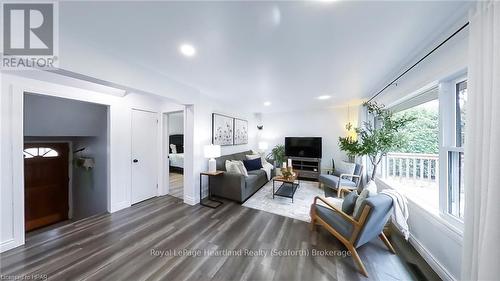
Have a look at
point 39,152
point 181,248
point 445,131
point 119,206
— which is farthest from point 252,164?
point 39,152

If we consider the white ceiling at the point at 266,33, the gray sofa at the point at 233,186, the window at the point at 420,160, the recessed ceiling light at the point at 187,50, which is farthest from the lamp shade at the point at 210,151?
the window at the point at 420,160

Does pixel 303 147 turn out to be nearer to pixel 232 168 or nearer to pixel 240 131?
pixel 240 131

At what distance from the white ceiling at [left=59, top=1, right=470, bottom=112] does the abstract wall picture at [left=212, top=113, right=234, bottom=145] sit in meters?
1.74

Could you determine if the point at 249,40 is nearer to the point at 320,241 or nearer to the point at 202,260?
the point at 202,260

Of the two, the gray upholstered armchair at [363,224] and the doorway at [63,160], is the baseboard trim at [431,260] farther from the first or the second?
the doorway at [63,160]

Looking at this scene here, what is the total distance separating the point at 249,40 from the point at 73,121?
3700mm

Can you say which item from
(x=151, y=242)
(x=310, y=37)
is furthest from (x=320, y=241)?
(x=310, y=37)

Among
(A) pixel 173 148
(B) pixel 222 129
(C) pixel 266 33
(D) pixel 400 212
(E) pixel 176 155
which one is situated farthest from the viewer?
(A) pixel 173 148

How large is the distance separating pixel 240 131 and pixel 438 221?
4585 millimetres

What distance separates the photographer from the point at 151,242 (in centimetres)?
220

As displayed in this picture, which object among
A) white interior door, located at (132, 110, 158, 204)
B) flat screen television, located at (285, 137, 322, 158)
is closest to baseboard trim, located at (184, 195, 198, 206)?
white interior door, located at (132, 110, 158, 204)

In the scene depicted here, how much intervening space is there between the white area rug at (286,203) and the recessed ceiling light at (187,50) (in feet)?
9.26

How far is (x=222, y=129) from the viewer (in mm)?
4523

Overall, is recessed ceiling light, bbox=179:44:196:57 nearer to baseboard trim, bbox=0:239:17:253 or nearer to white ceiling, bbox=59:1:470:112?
white ceiling, bbox=59:1:470:112
